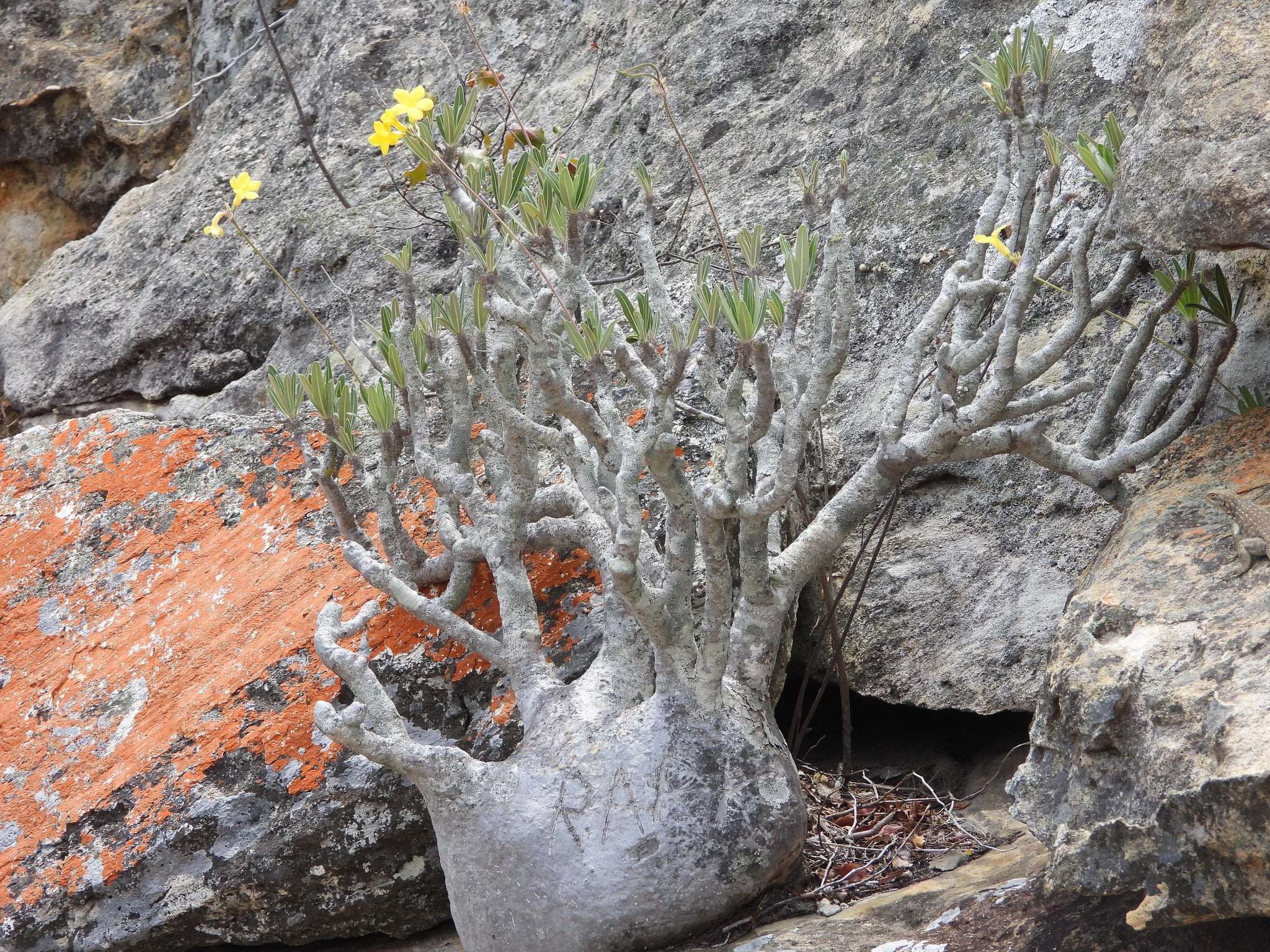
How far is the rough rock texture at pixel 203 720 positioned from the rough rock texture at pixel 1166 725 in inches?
55.5

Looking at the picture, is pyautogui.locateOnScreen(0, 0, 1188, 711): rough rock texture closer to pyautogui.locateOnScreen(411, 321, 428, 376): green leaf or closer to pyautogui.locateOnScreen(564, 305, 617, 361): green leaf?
pyautogui.locateOnScreen(411, 321, 428, 376): green leaf

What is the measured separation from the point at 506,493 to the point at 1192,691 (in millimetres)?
1641

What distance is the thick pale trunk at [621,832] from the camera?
2482 millimetres

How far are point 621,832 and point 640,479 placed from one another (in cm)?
86

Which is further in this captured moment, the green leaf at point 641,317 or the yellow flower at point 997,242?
the green leaf at point 641,317

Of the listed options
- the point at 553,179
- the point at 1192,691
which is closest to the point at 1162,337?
the point at 1192,691

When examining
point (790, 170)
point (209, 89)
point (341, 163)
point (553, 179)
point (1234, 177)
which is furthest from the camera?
point (209, 89)

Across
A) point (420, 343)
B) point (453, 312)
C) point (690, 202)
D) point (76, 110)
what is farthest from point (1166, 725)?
point (76, 110)

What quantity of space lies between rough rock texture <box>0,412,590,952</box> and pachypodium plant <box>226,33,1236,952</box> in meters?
0.32

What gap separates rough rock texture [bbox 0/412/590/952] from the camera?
2.95m

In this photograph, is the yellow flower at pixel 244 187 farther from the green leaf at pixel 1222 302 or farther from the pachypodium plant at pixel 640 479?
the green leaf at pixel 1222 302

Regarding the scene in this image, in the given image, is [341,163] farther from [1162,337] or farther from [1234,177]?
[1234,177]

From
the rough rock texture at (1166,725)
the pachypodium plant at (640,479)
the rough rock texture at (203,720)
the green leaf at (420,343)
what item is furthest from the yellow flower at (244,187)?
the rough rock texture at (1166,725)

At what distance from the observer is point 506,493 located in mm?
2855
